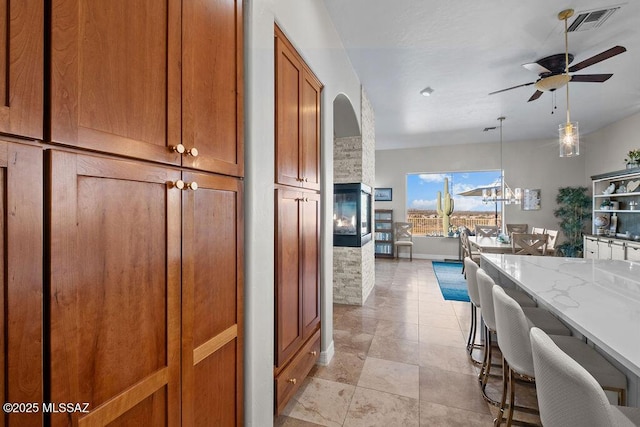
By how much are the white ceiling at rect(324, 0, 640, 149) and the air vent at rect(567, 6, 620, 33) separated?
43 mm

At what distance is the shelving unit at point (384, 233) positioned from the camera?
8.13m

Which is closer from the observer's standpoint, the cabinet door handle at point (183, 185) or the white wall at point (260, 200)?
the cabinet door handle at point (183, 185)

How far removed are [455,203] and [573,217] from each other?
2.51 m

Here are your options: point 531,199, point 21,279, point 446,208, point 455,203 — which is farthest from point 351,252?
point 531,199

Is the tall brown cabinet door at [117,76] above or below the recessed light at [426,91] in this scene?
below

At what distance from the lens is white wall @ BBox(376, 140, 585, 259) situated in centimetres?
714

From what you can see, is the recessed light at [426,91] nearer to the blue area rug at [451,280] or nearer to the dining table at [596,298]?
the dining table at [596,298]

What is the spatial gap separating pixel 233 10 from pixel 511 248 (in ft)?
16.1

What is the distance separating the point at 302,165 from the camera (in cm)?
215

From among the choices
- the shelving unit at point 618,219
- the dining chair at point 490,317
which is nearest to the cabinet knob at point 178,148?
the dining chair at point 490,317

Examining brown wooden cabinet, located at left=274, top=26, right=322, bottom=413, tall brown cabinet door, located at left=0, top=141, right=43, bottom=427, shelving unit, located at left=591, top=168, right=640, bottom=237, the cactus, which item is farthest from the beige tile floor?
the cactus

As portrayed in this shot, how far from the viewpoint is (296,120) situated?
206cm

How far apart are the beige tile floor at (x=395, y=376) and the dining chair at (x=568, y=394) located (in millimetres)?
994

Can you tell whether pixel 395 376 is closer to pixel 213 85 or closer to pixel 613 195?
pixel 213 85
